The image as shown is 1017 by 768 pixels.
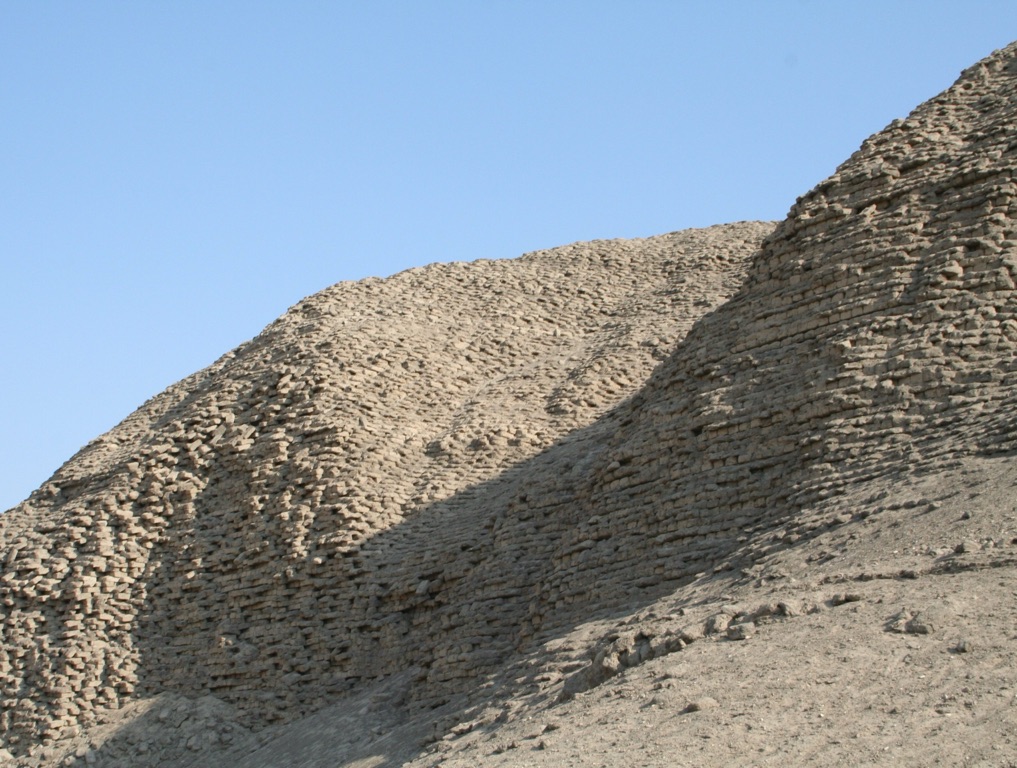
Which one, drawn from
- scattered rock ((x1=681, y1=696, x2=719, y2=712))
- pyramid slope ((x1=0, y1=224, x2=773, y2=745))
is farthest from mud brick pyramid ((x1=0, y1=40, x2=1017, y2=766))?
scattered rock ((x1=681, y1=696, x2=719, y2=712))

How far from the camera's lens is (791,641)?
10.6 metres

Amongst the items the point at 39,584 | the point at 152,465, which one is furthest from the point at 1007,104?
the point at 39,584

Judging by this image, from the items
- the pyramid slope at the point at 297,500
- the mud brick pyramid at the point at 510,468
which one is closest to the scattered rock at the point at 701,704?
the mud brick pyramid at the point at 510,468

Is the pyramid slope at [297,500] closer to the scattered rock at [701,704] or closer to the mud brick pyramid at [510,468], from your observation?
the mud brick pyramid at [510,468]

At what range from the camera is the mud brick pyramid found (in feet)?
43.8

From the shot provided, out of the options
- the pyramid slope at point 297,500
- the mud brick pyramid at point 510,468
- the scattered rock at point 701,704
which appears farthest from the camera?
the pyramid slope at point 297,500

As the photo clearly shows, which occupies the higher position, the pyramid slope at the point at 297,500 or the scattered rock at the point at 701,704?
the pyramid slope at the point at 297,500

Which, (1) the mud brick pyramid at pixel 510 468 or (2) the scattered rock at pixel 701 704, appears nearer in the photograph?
(2) the scattered rock at pixel 701 704

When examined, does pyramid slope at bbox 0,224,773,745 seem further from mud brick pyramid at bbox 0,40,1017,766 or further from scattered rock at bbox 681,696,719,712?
scattered rock at bbox 681,696,719,712

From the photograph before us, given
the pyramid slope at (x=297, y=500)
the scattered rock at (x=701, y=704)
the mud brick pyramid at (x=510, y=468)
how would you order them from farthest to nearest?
the pyramid slope at (x=297, y=500) < the mud brick pyramid at (x=510, y=468) < the scattered rock at (x=701, y=704)

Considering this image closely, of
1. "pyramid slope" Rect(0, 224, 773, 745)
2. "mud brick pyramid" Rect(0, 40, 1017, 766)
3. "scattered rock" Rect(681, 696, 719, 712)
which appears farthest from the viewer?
"pyramid slope" Rect(0, 224, 773, 745)

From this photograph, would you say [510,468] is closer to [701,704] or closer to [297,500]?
[297,500]

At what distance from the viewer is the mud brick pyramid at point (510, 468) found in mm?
13336

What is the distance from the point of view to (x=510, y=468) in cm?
2003
